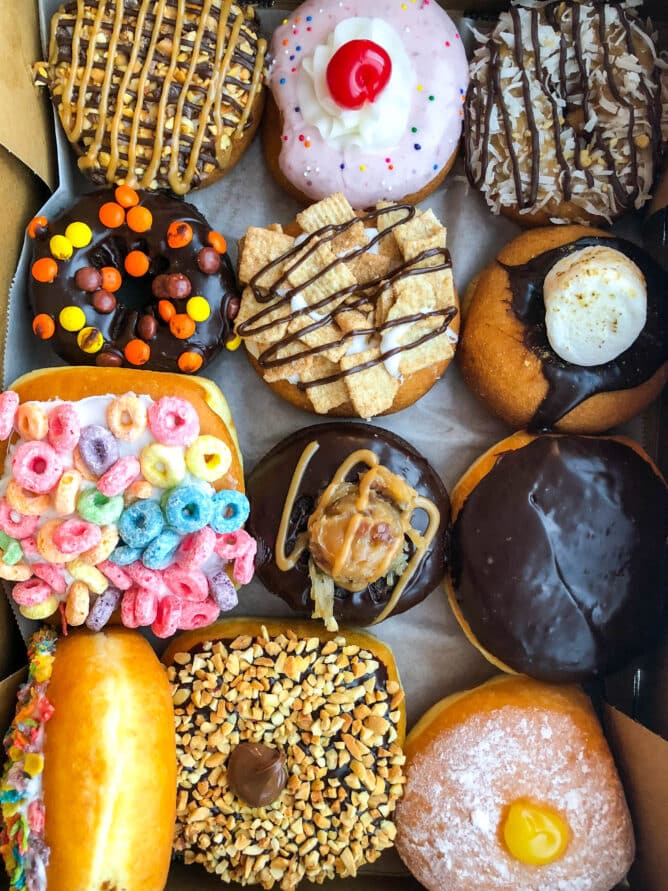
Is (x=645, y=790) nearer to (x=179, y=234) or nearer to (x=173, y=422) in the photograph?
(x=173, y=422)

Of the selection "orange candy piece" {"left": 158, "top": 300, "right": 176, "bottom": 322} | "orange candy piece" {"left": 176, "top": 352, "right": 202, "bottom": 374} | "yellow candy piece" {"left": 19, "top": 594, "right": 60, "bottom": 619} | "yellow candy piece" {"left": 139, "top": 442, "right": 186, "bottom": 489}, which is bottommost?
"yellow candy piece" {"left": 19, "top": 594, "right": 60, "bottom": 619}

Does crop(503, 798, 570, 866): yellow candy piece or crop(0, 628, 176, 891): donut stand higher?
crop(0, 628, 176, 891): donut

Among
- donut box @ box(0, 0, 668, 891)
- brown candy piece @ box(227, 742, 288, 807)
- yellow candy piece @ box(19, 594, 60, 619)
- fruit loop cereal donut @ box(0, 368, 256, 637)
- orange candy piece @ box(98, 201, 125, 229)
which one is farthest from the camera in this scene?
donut box @ box(0, 0, 668, 891)

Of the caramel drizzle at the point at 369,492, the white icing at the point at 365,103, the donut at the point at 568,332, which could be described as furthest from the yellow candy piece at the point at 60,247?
the donut at the point at 568,332

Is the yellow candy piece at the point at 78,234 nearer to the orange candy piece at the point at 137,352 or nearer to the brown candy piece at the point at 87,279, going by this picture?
the brown candy piece at the point at 87,279

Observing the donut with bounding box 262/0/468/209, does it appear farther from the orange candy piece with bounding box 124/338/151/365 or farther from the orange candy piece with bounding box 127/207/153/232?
the orange candy piece with bounding box 124/338/151/365

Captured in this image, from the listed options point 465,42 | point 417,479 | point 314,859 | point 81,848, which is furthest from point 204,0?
point 314,859

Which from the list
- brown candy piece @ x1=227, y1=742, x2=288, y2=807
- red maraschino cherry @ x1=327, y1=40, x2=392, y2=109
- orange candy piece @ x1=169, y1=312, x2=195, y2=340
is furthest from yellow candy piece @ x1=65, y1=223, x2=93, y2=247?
brown candy piece @ x1=227, y1=742, x2=288, y2=807
